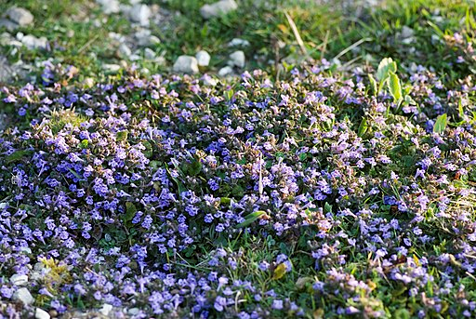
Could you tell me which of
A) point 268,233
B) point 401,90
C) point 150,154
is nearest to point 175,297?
point 268,233

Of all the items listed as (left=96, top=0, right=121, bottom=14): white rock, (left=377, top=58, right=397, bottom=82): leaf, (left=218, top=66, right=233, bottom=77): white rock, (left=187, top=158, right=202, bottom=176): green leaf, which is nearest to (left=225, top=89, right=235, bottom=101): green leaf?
(left=187, top=158, right=202, bottom=176): green leaf

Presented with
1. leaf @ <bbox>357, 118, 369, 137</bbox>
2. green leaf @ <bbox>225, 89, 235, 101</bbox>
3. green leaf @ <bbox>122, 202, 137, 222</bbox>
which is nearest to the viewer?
green leaf @ <bbox>122, 202, 137, 222</bbox>

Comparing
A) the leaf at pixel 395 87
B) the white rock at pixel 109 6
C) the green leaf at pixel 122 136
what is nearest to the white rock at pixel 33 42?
the white rock at pixel 109 6

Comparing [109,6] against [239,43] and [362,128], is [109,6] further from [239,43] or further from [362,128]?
[362,128]

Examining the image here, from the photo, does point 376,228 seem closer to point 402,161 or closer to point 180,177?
point 402,161

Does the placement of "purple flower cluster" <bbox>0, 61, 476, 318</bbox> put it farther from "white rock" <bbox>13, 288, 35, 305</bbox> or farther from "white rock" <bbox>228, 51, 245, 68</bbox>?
"white rock" <bbox>228, 51, 245, 68</bbox>

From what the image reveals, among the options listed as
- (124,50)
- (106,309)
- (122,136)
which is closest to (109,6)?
(124,50)

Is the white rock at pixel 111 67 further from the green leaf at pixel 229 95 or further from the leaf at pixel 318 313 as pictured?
the leaf at pixel 318 313
